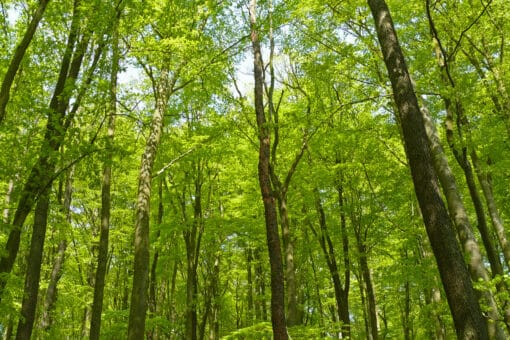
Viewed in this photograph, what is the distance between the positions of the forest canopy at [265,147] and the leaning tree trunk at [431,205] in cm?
2

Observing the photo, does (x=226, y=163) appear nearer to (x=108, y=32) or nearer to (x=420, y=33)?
(x=420, y=33)

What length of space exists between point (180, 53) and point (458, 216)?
8.81 meters

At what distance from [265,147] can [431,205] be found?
20.0 feet

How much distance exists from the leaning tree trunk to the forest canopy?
0.07 feet

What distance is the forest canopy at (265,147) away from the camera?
7.00m

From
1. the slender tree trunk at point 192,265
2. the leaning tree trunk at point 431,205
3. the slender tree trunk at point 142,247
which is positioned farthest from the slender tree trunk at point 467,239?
the slender tree trunk at point 192,265

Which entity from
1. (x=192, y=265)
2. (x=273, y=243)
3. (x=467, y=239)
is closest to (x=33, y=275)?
(x=273, y=243)

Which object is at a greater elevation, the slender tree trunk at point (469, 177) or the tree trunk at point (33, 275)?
the slender tree trunk at point (469, 177)

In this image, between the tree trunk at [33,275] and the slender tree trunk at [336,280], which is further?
the slender tree trunk at [336,280]

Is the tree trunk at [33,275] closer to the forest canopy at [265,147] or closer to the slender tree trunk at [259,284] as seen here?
the forest canopy at [265,147]

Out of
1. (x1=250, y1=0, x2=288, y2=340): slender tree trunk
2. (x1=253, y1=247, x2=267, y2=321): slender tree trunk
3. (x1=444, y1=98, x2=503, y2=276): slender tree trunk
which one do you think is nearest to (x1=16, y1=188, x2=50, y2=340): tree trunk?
(x1=250, y1=0, x2=288, y2=340): slender tree trunk

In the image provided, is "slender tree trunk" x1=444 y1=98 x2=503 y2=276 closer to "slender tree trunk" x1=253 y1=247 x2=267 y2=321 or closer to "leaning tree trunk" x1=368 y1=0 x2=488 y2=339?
"leaning tree trunk" x1=368 y1=0 x2=488 y2=339

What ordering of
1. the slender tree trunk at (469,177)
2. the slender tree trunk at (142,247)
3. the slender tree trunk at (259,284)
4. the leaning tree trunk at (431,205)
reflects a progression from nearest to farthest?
the leaning tree trunk at (431,205), the slender tree trunk at (142,247), the slender tree trunk at (469,177), the slender tree trunk at (259,284)

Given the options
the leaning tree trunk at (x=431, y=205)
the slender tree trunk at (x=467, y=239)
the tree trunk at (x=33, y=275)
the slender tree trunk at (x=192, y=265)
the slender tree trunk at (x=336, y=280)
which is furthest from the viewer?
the slender tree trunk at (x=192, y=265)
